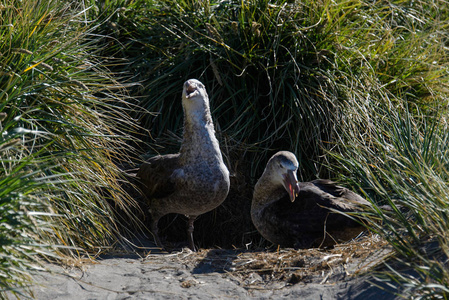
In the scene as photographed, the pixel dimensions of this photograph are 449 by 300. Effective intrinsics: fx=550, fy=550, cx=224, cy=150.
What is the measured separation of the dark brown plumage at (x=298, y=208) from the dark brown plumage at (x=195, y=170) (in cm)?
43

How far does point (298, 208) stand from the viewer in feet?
16.2

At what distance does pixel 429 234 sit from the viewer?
326 cm

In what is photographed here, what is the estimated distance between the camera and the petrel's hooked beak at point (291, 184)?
15.8 ft

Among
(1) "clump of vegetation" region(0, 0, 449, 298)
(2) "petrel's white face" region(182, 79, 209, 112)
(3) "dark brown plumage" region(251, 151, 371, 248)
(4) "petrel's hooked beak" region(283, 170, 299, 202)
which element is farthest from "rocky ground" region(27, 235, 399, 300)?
(2) "petrel's white face" region(182, 79, 209, 112)

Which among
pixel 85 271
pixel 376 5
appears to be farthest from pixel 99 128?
pixel 376 5

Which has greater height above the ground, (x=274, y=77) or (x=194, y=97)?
(x=194, y=97)

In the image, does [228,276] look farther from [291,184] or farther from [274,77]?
[274,77]

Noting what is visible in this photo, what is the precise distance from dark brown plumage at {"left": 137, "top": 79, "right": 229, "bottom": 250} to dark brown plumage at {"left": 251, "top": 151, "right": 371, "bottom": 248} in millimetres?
429

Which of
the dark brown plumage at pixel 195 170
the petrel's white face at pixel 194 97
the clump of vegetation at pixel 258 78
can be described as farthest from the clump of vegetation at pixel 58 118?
the petrel's white face at pixel 194 97

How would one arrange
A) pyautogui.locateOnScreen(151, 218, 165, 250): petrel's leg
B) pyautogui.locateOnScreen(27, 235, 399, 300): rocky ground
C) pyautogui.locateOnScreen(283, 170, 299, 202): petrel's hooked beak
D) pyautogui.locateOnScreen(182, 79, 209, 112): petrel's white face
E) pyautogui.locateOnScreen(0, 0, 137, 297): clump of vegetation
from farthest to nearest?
1. pyautogui.locateOnScreen(151, 218, 165, 250): petrel's leg
2. pyautogui.locateOnScreen(182, 79, 209, 112): petrel's white face
3. pyautogui.locateOnScreen(283, 170, 299, 202): petrel's hooked beak
4. pyautogui.locateOnScreen(0, 0, 137, 297): clump of vegetation
5. pyautogui.locateOnScreen(27, 235, 399, 300): rocky ground

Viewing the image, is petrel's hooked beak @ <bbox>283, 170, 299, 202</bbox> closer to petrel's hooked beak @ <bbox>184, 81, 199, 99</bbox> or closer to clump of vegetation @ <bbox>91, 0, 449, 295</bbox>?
clump of vegetation @ <bbox>91, 0, 449, 295</bbox>

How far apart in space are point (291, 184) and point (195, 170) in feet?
2.83

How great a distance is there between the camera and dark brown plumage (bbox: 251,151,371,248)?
4641 mm

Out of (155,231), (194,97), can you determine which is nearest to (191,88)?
(194,97)
